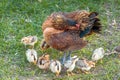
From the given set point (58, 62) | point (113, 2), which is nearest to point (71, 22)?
point (58, 62)

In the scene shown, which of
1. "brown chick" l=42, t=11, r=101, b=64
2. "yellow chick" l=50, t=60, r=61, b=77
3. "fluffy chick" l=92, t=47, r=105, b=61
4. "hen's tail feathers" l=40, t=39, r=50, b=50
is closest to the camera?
"yellow chick" l=50, t=60, r=61, b=77

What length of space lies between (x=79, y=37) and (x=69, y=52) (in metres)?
0.30

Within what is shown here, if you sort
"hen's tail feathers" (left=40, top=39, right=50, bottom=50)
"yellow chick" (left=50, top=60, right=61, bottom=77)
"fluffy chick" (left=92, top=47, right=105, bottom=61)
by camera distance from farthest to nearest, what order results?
"hen's tail feathers" (left=40, top=39, right=50, bottom=50) < "fluffy chick" (left=92, top=47, right=105, bottom=61) < "yellow chick" (left=50, top=60, right=61, bottom=77)

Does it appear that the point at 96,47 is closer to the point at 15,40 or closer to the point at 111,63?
the point at 111,63

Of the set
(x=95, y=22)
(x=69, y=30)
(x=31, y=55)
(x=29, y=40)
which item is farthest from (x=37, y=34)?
(x=95, y=22)

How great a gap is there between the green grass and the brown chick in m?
0.35

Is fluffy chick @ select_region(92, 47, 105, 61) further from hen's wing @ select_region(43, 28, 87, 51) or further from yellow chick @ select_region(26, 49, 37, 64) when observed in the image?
yellow chick @ select_region(26, 49, 37, 64)

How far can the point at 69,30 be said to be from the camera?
4527mm

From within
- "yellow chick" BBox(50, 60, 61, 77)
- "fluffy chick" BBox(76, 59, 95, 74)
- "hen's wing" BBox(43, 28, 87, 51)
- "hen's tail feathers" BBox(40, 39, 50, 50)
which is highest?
"hen's wing" BBox(43, 28, 87, 51)

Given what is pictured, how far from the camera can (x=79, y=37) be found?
4535 mm

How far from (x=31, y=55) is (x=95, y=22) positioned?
33.9 inches

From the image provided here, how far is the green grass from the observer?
14.8 ft

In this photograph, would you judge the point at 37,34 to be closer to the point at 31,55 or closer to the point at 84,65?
the point at 31,55

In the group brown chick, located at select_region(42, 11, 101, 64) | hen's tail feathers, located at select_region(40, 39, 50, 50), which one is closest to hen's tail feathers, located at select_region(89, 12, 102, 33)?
brown chick, located at select_region(42, 11, 101, 64)
